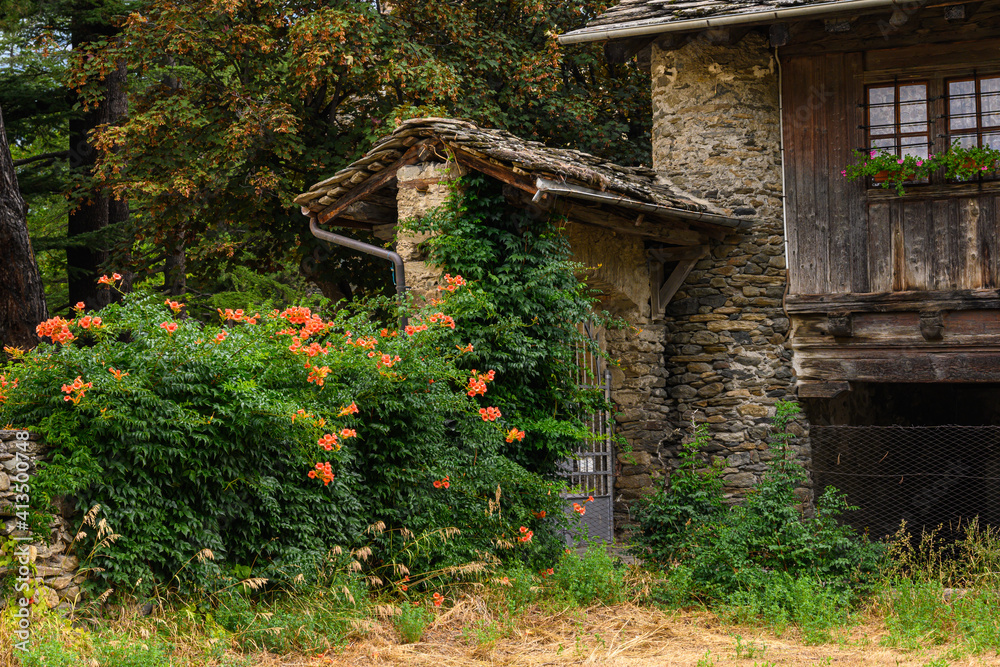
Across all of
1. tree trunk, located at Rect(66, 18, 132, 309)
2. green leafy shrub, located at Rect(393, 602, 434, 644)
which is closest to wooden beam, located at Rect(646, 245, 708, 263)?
green leafy shrub, located at Rect(393, 602, 434, 644)

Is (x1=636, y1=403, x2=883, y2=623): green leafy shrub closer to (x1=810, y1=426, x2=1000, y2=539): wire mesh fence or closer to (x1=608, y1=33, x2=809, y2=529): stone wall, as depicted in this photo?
(x1=608, y1=33, x2=809, y2=529): stone wall

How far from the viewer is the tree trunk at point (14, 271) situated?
28.3 feet

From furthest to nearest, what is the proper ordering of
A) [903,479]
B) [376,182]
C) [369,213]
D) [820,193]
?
[903,479]
[820,193]
[369,213]
[376,182]

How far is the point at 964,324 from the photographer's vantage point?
28.2ft

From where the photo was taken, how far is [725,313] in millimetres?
9258

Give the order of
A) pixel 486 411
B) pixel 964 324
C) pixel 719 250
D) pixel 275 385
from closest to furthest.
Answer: pixel 275 385 < pixel 486 411 < pixel 964 324 < pixel 719 250

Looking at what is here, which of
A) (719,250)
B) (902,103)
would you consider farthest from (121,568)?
(902,103)

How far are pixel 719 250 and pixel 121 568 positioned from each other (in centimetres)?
646

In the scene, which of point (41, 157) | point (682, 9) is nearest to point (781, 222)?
point (682, 9)

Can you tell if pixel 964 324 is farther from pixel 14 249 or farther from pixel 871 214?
pixel 14 249

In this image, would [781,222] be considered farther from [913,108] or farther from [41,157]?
[41,157]

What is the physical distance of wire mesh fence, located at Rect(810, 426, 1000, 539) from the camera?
10047mm

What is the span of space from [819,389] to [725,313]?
1.14 metres

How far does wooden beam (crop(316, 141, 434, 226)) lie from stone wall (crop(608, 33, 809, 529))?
271 cm
